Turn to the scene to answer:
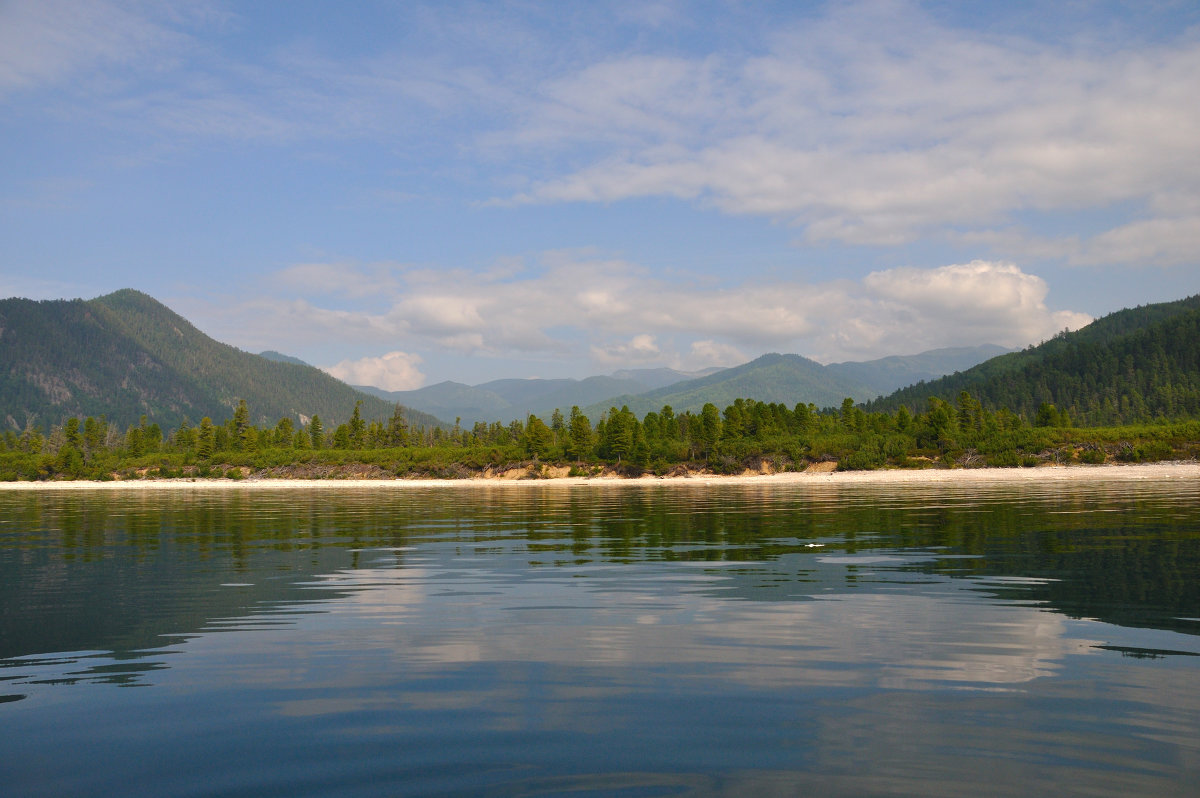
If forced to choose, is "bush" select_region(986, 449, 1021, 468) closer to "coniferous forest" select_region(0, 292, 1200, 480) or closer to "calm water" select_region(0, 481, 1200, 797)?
"coniferous forest" select_region(0, 292, 1200, 480)

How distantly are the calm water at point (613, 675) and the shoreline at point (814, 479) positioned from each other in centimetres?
7576

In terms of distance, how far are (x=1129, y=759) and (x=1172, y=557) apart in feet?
50.8

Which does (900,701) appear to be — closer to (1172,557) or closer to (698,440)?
(1172,557)

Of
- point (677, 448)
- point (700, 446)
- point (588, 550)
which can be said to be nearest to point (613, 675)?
point (588, 550)

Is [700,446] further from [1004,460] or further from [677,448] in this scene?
[1004,460]

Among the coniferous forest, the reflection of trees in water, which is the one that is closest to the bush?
the coniferous forest

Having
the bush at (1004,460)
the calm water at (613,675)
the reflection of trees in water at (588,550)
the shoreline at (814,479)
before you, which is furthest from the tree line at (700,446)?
the calm water at (613,675)

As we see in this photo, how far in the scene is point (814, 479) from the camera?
10475 cm

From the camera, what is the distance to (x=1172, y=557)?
60.0 ft

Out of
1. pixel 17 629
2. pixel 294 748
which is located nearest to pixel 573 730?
pixel 294 748

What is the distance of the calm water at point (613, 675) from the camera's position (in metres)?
6.49

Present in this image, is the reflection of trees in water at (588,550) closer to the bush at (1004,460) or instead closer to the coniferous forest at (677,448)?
the bush at (1004,460)

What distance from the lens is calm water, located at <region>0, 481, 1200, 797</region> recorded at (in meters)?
6.49

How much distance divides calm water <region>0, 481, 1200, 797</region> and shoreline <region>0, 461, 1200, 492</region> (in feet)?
249
